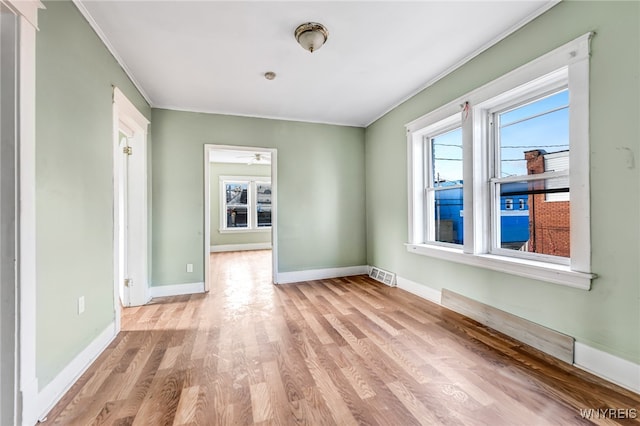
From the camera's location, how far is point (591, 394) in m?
1.60

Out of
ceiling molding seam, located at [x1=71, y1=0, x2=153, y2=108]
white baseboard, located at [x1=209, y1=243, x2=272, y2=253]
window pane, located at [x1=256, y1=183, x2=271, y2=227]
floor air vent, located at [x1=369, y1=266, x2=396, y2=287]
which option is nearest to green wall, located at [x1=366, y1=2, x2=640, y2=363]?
floor air vent, located at [x1=369, y1=266, x2=396, y2=287]

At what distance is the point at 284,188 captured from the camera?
4289mm

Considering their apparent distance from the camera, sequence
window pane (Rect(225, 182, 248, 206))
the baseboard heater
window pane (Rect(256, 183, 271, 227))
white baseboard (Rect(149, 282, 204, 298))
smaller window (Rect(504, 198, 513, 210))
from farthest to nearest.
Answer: window pane (Rect(256, 183, 271, 227)), window pane (Rect(225, 182, 248, 206)), white baseboard (Rect(149, 282, 204, 298)), smaller window (Rect(504, 198, 513, 210)), the baseboard heater

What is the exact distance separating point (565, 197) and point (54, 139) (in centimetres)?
361

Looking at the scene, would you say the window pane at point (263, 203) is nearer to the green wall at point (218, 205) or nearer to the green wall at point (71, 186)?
the green wall at point (218, 205)

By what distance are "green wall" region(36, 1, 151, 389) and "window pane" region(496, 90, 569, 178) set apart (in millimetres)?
3512

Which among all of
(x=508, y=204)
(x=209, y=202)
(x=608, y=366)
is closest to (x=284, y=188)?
(x=209, y=202)

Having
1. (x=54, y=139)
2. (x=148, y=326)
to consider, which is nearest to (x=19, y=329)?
(x=54, y=139)

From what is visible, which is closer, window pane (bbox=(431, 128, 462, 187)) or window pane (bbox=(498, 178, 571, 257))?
window pane (bbox=(498, 178, 571, 257))

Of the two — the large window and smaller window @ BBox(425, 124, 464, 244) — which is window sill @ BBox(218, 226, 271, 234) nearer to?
smaller window @ BBox(425, 124, 464, 244)

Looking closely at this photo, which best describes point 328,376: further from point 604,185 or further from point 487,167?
point 487,167

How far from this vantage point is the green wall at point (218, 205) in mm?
7770

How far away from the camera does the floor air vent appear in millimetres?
3941

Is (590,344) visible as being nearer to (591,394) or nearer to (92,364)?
(591,394)
